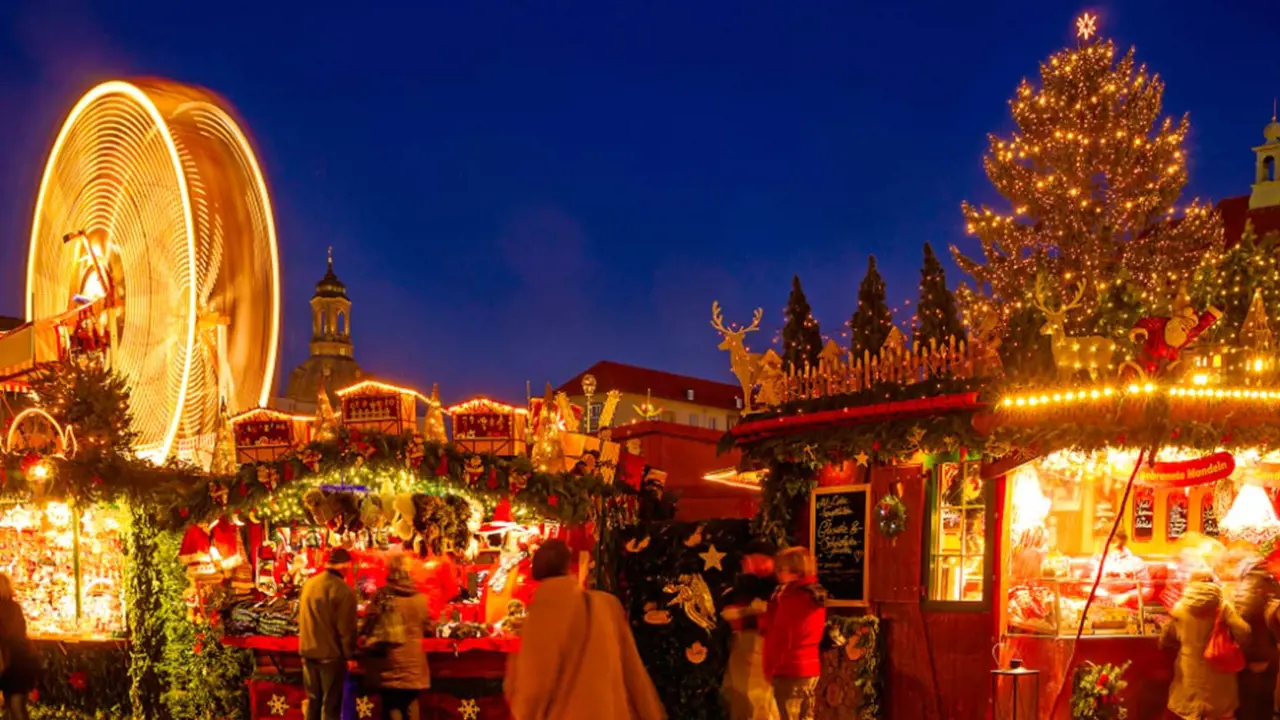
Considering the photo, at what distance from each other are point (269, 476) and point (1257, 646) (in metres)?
8.47

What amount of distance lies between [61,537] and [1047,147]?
21804mm

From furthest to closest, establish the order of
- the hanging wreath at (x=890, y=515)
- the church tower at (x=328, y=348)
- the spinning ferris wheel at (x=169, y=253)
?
1. the church tower at (x=328, y=348)
2. the spinning ferris wheel at (x=169, y=253)
3. the hanging wreath at (x=890, y=515)

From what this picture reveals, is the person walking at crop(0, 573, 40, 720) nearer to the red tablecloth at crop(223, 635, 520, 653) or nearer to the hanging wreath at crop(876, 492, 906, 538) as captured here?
the red tablecloth at crop(223, 635, 520, 653)

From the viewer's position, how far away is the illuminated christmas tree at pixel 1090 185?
26.4 metres

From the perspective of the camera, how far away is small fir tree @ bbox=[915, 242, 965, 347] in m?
37.1

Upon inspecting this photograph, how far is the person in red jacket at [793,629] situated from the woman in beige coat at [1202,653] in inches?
128

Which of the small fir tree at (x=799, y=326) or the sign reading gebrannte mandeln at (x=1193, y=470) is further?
the small fir tree at (x=799, y=326)

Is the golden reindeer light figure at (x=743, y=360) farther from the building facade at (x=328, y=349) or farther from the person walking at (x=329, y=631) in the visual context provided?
the building facade at (x=328, y=349)

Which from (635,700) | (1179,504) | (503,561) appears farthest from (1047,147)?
(635,700)

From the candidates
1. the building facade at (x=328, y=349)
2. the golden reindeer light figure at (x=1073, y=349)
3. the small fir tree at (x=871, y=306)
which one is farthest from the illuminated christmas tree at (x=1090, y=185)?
the building facade at (x=328, y=349)

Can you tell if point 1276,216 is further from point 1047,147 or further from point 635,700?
point 635,700

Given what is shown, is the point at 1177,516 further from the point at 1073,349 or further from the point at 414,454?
the point at 414,454

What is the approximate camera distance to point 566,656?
18.4ft

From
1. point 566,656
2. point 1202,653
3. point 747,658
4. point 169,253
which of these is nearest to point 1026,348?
point 1202,653
